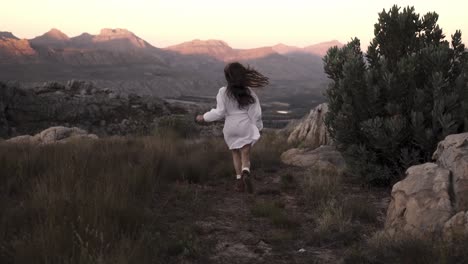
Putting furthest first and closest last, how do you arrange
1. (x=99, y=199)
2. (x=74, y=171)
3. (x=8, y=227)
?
(x=74, y=171), (x=99, y=199), (x=8, y=227)

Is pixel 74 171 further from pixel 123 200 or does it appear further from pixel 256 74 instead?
pixel 256 74

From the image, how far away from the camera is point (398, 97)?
21.5ft

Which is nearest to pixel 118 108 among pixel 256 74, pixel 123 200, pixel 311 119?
pixel 311 119

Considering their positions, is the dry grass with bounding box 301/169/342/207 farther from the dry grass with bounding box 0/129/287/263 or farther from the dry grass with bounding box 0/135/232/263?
the dry grass with bounding box 0/135/232/263

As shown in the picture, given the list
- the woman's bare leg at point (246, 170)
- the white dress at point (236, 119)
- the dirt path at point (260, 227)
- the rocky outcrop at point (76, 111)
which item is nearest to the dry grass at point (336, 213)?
the dirt path at point (260, 227)

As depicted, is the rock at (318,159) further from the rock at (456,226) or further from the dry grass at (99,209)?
the rock at (456,226)

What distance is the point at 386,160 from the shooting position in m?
6.84

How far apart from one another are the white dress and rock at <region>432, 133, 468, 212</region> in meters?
2.73

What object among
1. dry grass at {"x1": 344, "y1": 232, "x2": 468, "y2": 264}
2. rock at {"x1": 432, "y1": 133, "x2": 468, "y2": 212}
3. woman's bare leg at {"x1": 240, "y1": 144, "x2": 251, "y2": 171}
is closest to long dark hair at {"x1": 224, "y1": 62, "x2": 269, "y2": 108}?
woman's bare leg at {"x1": 240, "y1": 144, "x2": 251, "y2": 171}

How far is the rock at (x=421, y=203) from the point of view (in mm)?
4211

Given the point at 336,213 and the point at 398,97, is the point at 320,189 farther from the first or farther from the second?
the point at 398,97

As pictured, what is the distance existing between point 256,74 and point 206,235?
311cm

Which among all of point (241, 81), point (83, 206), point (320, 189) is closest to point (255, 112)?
point (241, 81)

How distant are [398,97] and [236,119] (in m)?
2.43
